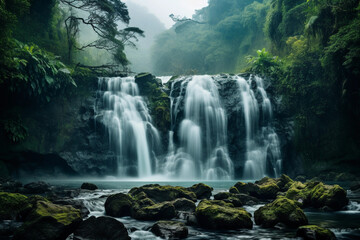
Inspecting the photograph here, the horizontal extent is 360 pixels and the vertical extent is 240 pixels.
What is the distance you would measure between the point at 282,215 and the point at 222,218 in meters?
1.39

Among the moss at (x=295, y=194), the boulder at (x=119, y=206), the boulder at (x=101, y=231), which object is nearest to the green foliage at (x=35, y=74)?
the boulder at (x=119, y=206)

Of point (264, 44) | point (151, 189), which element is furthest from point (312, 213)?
point (264, 44)

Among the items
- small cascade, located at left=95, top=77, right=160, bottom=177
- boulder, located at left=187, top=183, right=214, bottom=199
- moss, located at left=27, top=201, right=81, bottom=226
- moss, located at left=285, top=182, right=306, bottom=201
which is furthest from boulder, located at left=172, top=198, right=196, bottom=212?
small cascade, located at left=95, top=77, right=160, bottom=177

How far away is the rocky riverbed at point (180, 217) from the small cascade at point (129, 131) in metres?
11.4

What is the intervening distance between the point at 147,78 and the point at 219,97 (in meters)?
7.00

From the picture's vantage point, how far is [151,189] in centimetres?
862

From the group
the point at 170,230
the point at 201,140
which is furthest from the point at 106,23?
the point at 170,230

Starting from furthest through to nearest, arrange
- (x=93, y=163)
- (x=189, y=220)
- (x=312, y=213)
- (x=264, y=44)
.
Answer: (x=264, y=44) → (x=93, y=163) → (x=312, y=213) → (x=189, y=220)

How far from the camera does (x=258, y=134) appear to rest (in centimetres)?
2106

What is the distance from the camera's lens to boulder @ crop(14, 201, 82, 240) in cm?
456

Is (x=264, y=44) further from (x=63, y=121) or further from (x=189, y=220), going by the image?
(x=189, y=220)

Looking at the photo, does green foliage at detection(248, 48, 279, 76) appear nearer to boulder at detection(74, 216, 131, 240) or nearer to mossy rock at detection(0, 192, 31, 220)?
mossy rock at detection(0, 192, 31, 220)

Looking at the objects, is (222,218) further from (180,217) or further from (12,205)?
(12,205)

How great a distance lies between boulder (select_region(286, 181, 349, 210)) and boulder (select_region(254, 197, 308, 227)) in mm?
2543
